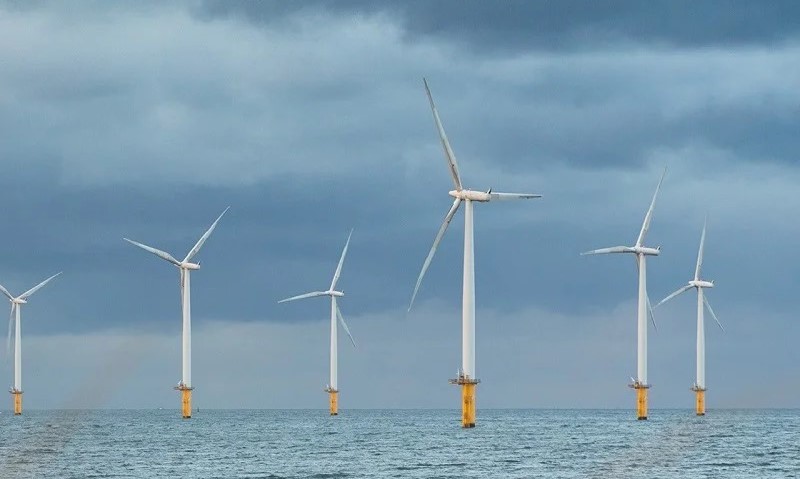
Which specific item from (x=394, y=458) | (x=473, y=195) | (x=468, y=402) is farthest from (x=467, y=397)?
(x=394, y=458)

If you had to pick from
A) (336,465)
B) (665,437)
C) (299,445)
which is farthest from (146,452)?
(665,437)

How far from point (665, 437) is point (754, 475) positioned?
101 metres

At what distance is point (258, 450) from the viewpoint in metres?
152

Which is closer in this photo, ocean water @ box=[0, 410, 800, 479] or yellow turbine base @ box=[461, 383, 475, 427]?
ocean water @ box=[0, 410, 800, 479]

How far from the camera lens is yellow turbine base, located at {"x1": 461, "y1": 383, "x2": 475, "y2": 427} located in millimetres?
165062

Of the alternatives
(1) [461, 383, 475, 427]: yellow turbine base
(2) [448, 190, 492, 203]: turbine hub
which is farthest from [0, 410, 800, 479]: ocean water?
(2) [448, 190, 492, 203]: turbine hub

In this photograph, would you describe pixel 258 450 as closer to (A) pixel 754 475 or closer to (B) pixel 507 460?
(B) pixel 507 460

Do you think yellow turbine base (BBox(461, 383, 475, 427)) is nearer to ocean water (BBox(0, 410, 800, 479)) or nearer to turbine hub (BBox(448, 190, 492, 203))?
ocean water (BBox(0, 410, 800, 479))

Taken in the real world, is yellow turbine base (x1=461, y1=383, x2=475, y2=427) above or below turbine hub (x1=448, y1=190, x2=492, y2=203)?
below

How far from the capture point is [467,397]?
16812 centimetres

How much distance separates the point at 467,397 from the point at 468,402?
135 cm

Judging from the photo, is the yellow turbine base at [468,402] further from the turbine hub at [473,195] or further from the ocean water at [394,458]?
the turbine hub at [473,195]

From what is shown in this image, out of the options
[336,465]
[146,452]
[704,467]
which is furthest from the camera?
[146,452]

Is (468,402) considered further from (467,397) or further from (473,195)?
(473,195)
